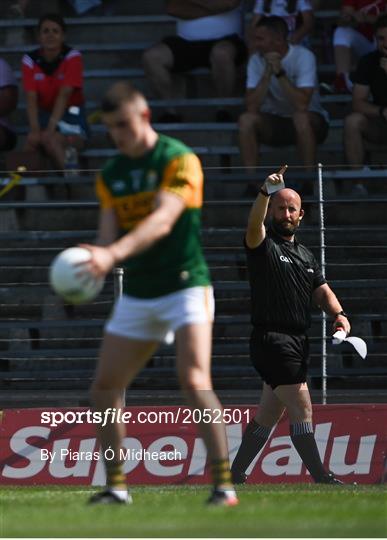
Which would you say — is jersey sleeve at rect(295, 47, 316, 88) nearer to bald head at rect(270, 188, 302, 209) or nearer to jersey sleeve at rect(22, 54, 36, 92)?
jersey sleeve at rect(22, 54, 36, 92)

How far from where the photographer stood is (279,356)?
10766 mm

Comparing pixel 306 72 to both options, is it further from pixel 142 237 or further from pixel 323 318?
pixel 142 237

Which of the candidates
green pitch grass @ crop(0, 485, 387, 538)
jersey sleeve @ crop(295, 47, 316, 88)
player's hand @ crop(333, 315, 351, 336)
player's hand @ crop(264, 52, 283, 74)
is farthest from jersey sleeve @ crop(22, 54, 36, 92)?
green pitch grass @ crop(0, 485, 387, 538)

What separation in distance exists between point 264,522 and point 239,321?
6739 mm

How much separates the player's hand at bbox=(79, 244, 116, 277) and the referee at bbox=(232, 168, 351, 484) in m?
3.61

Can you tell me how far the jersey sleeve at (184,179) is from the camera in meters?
7.70

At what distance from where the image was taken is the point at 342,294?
14.3m

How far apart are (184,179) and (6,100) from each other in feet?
29.0

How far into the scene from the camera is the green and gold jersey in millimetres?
7766

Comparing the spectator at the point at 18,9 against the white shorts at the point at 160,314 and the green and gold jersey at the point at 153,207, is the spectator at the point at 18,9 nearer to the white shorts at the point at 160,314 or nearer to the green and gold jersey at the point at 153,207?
the green and gold jersey at the point at 153,207

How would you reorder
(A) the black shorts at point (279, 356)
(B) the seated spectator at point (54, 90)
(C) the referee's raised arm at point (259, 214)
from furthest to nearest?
(B) the seated spectator at point (54, 90), (A) the black shorts at point (279, 356), (C) the referee's raised arm at point (259, 214)

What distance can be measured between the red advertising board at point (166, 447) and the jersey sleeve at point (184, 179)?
443 centimetres

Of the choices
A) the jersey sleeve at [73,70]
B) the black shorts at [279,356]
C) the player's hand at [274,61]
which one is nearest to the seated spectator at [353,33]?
the player's hand at [274,61]

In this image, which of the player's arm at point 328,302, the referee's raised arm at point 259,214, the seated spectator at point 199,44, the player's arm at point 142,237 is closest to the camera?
the player's arm at point 142,237
